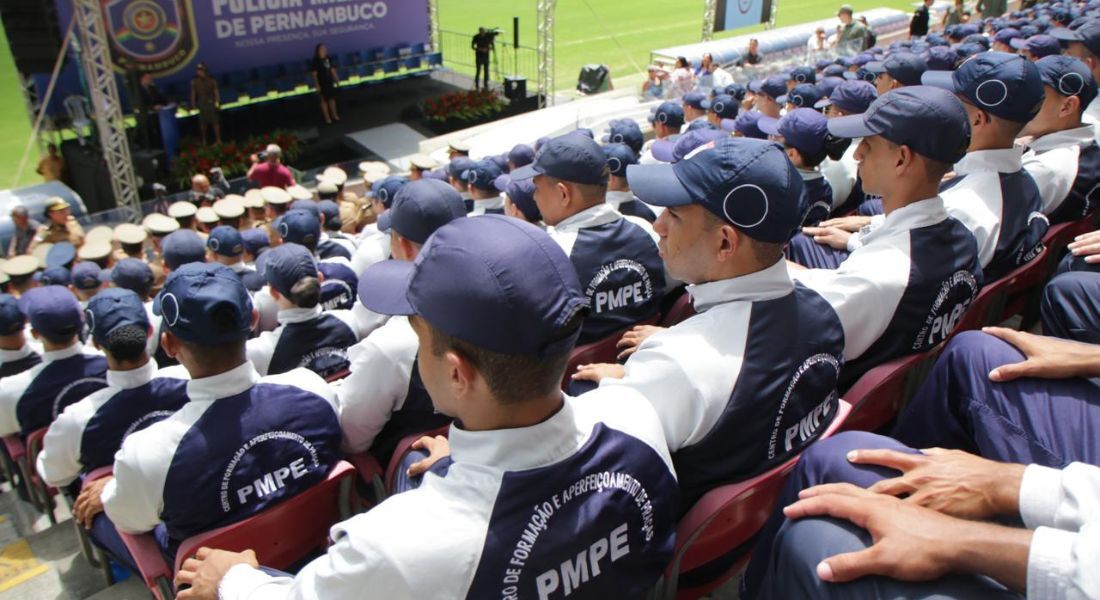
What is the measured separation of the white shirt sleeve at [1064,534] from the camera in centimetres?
110


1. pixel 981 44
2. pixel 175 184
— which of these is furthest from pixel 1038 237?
pixel 175 184

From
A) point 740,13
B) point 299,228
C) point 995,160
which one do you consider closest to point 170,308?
point 299,228

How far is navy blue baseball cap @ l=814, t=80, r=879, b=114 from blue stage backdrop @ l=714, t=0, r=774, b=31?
500 inches

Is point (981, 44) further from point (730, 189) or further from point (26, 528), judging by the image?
point (26, 528)

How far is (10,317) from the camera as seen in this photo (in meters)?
3.53

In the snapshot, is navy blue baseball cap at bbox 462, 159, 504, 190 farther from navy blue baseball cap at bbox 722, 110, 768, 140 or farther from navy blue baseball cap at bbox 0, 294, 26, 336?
navy blue baseball cap at bbox 0, 294, 26, 336

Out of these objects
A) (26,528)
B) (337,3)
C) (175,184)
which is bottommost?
(175,184)

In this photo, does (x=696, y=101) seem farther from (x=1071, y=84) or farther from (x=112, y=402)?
(x=112, y=402)

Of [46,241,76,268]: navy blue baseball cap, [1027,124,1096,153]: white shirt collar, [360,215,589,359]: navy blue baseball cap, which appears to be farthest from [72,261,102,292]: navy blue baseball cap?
[1027,124,1096,153]: white shirt collar

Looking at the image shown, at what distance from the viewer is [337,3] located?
1516 cm

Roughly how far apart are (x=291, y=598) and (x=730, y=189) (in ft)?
4.88

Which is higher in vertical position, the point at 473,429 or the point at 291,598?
the point at 473,429

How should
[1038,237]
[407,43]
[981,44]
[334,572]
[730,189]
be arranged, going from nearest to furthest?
[334,572] < [730,189] < [1038,237] < [981,44] < [407,43]

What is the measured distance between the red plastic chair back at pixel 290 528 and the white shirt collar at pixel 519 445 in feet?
3.44
